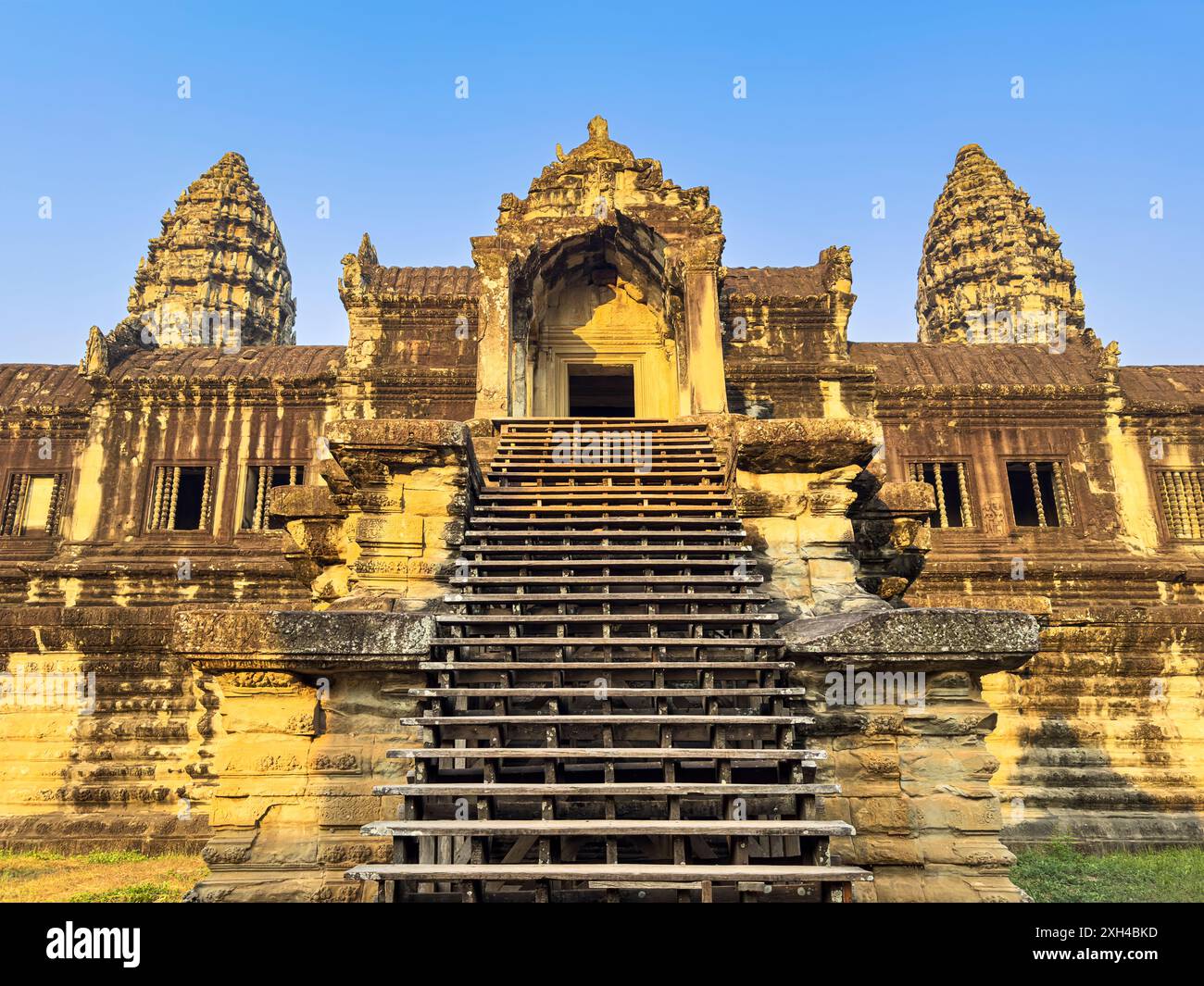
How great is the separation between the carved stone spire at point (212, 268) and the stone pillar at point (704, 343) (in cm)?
2529

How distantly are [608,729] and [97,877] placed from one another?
9.50 meters

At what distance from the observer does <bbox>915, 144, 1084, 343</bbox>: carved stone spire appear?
3031cm

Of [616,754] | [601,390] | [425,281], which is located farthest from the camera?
[425,281]

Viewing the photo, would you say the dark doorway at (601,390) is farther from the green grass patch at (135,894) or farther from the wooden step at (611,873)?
the wooden step at (611,873)

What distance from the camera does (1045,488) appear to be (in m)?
15.3

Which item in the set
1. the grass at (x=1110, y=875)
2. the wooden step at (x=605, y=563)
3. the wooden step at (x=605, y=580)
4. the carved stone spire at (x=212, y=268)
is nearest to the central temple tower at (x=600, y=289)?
the wooden step at (x=605, y=563)

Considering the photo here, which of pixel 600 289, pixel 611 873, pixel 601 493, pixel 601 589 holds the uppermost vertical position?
pixel 600 289

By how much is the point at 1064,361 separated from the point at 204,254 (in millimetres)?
29261

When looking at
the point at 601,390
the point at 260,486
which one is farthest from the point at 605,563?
the point at 260,486

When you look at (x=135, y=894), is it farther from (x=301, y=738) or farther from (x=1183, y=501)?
(x=1183, y=501)

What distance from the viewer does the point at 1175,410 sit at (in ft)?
48.0

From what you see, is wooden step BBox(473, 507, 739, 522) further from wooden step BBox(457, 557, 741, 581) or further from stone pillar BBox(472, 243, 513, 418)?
stone pillar BBox(472, 243, 513, 418)

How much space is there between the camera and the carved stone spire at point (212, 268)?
3039 cm
